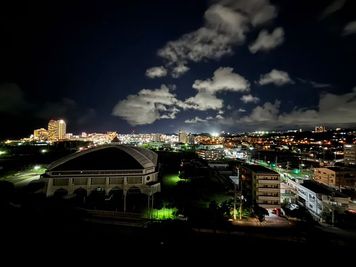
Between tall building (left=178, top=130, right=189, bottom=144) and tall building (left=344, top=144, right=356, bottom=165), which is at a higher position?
tall building (left=178, top=130, right=189, bottom=144)

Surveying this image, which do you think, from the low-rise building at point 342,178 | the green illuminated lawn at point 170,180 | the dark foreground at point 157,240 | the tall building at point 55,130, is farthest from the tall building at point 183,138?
the dark foreground at point 157,240

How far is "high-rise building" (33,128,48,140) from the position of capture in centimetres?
13851

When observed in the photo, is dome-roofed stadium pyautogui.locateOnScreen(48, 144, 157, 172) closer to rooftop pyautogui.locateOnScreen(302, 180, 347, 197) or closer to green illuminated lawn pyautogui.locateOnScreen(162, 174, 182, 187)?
green illuminated lawn pyautogui.locateOnScreen(162, 174, 182, 187)

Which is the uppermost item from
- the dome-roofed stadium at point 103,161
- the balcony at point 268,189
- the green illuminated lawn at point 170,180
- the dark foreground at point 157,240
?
the dome-roofed stadium at point 103,161

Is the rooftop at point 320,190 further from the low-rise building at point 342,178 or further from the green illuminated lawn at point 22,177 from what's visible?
the green illuminated lawn at point 22,177

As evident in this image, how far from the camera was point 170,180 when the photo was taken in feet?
136

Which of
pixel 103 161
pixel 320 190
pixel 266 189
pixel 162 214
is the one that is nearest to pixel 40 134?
pixel 103 161

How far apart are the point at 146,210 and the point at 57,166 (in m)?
13.4

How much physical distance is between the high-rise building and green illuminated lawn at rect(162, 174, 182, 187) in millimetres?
124243

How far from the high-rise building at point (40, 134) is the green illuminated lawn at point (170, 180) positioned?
408 ft

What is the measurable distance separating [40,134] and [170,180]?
130635mm

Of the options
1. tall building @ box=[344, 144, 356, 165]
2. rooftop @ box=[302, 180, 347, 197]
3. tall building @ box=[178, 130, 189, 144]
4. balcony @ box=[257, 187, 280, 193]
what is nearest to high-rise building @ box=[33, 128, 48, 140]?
tall building @ box=[178, 130, 189, 144]

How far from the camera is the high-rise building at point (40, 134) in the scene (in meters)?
139

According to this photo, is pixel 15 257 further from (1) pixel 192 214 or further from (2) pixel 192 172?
(2) pixel 192 172
